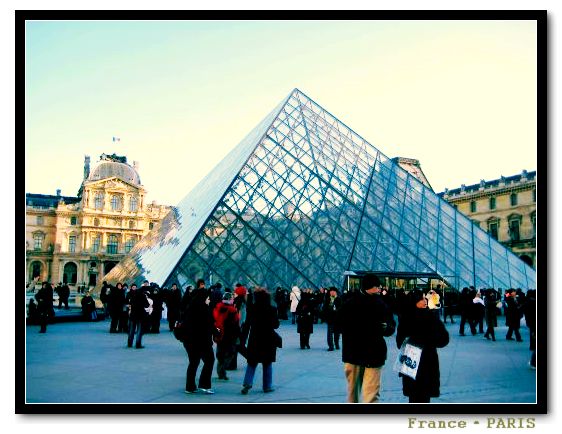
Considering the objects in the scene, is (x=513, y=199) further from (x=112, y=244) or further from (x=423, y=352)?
(x=112, y=244)

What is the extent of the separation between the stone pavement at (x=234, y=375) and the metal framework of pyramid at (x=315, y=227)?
4647 mm

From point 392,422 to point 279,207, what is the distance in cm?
1293

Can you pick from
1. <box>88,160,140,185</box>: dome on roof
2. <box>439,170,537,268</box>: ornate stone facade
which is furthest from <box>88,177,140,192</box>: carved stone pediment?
<box>439,170,537,268</box>: ornate stone facade

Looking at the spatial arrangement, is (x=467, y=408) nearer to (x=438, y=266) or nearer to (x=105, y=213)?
(x=438, y=266)

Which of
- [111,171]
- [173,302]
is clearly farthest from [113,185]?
[173,302]

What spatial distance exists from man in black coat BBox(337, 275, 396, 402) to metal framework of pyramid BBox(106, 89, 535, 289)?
9551 millimetres

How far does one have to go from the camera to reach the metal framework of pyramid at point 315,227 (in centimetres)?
1525

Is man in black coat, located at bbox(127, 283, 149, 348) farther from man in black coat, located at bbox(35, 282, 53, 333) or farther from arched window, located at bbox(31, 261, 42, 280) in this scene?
arched window, located at bbox(31, 261, 42, 280)

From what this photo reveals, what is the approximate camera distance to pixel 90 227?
227ft

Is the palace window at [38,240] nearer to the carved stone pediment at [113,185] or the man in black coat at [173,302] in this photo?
the carved stone pediment at [113,185]

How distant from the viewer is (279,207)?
1761 cm

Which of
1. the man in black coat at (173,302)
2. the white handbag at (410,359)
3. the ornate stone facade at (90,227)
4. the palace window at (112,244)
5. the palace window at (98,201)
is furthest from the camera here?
the palace window at (112,244)

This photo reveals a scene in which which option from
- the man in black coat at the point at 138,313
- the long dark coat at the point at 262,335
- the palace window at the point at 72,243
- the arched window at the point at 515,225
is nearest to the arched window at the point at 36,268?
the palace window at the point at 72,243
